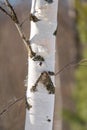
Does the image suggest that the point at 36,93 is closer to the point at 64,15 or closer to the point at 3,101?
the point at 3,101

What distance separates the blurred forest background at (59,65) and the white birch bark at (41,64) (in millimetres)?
112

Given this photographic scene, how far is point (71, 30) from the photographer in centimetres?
1936

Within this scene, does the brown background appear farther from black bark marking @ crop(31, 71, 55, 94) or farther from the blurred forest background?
black bark marking @ crop(31, 71, 55, 94)

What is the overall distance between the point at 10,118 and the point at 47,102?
926mm

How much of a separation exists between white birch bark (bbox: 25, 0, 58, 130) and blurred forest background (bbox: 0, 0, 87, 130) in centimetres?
11

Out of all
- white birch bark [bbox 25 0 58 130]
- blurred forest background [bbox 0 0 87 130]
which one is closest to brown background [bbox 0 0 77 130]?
blurred forest background [bbox 0 0 87 130]

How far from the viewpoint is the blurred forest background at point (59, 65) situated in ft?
13.8

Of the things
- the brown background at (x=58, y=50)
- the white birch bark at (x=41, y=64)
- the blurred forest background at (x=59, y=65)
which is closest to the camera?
the white birch bark at (x=41, y=64)

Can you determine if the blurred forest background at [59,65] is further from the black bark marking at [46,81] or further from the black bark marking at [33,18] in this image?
the black bark marking at [46,81]

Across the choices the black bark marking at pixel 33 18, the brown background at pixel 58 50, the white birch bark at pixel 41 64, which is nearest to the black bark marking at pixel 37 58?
the white birch bark at pixel 41 64

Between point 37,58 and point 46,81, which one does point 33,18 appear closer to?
point 37,58

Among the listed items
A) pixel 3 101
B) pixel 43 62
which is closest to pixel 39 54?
pixel 43 62

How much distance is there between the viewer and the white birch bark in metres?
3.29

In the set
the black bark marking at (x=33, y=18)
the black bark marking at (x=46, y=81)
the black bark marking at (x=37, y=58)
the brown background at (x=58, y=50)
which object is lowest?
the brown background at (x=58, y=50)
